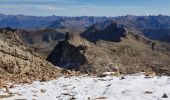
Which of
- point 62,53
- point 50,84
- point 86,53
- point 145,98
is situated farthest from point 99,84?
point 62,53

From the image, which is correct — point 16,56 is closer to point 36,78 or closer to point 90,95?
point 36,78

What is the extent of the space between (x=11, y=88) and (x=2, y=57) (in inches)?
219

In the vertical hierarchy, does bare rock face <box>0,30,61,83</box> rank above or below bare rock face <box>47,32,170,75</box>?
above

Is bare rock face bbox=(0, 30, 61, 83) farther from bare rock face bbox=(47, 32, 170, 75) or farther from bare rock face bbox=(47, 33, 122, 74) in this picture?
bare rock face bbox=(47, 33, 122, 74)

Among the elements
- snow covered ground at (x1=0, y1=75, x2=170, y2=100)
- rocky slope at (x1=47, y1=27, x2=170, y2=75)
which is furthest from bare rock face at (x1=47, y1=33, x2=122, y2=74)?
snow covered ground at (x1=0, y1=75, x2=170, y2=100)

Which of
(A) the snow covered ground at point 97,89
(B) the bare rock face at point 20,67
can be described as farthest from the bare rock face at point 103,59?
(A) the snow covered ground at point 97,89

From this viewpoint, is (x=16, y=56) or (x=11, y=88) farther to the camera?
(x=16, y=56)

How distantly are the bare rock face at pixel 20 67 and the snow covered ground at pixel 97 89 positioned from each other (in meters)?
2.11

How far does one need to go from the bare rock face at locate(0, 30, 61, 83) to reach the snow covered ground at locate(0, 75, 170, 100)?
2107mm

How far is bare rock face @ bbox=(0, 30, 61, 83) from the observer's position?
23.3m

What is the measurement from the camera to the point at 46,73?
25.3 meters

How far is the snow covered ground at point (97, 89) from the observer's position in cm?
1750

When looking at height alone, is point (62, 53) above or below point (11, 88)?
below

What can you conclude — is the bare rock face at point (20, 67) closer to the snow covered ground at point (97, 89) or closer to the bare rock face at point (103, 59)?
the snow covered ground at point (97, 89)
